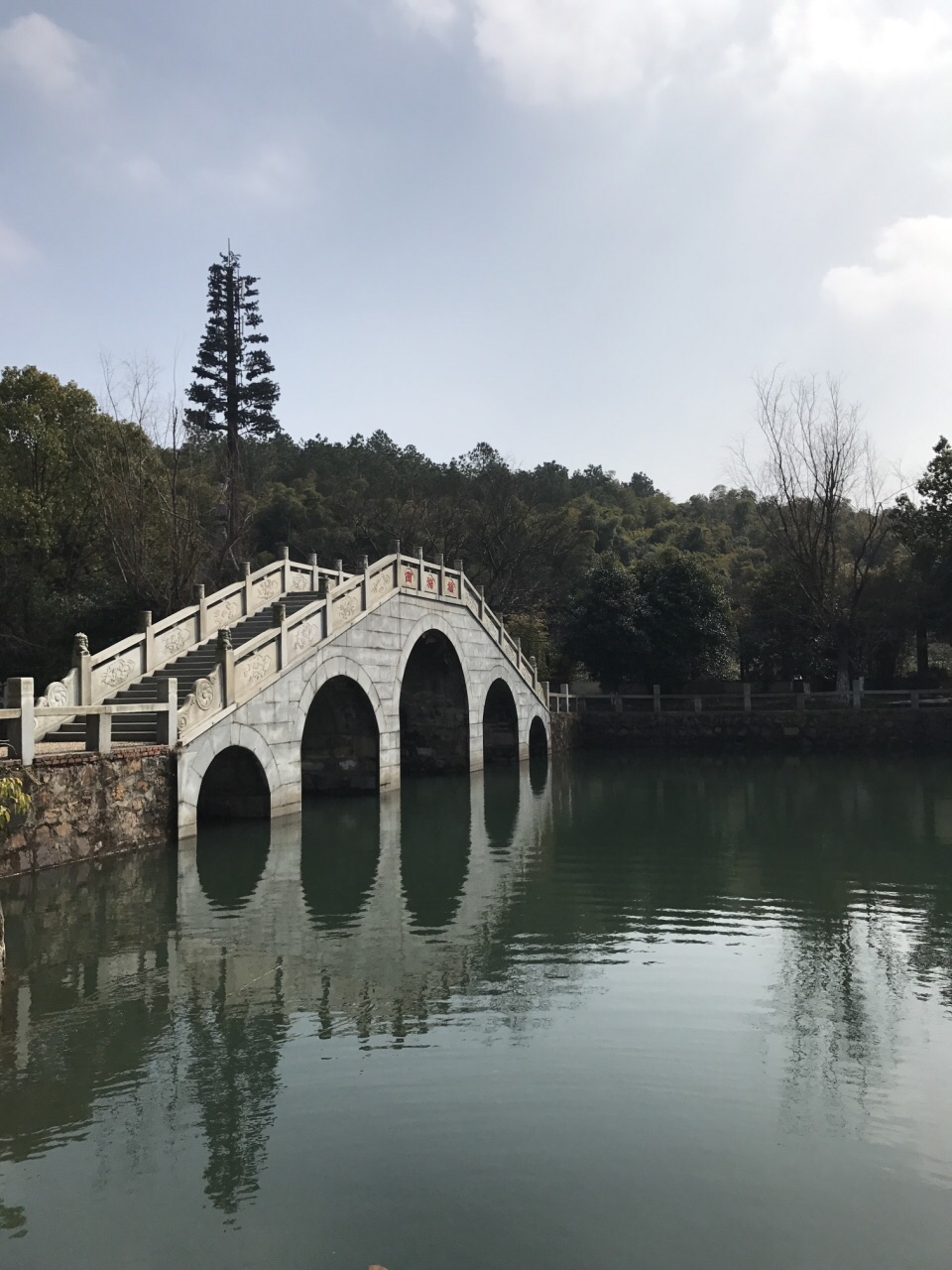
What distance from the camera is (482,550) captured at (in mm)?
42000

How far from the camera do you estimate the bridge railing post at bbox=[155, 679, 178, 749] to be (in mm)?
13188

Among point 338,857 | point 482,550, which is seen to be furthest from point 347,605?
point 482,550

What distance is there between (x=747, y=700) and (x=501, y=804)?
14.5 meters

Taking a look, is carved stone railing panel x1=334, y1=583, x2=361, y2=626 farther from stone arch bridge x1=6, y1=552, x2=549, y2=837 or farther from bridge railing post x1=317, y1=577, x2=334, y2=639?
bridge railing post x1=317, y1=577, x2=334, y2=639

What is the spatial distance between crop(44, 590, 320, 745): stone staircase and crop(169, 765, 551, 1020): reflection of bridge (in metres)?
A: 1.77

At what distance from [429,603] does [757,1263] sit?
1820 centimetres

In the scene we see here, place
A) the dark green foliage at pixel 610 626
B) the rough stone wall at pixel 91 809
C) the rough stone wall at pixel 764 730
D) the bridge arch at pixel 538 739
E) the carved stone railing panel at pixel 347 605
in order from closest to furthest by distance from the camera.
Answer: the rough stone wall at pixel 91 809
the carved stone railing panel at pixel 347 605
the bridge arch at pixel 538 739
the rough stone wall at pixel 764 730
the dark green foliage at pixel 610 626

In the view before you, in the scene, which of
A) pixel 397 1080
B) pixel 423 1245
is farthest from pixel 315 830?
pixel 423 1245

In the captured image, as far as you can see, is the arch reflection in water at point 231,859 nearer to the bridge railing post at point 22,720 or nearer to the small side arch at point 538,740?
the bridge railing post at point 22,720

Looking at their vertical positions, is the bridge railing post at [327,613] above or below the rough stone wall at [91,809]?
above

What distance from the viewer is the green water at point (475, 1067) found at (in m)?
4.43

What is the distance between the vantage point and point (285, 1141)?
5289 mm

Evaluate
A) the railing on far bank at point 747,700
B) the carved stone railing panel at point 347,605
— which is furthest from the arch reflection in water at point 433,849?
the railing on far bank at point 747,700

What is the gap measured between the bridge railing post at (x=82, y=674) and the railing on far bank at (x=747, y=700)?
18.9m
